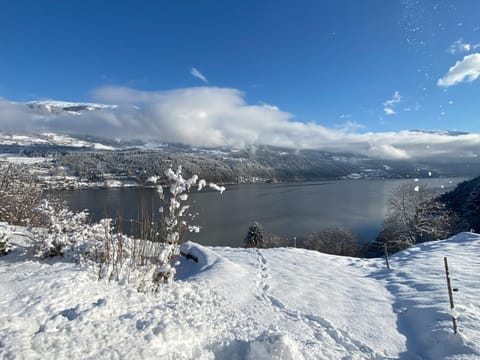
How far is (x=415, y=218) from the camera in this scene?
2525 cm

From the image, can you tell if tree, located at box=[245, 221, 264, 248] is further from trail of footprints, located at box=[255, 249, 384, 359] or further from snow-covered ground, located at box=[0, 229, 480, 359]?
trail of footprints, located at box=[255, 249, 384, 359]

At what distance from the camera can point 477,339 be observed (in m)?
3.76

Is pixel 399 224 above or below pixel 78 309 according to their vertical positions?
below

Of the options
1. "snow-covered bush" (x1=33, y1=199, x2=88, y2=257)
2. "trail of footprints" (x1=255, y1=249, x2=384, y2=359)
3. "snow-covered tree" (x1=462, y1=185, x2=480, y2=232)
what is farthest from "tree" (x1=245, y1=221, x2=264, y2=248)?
"trail of footprints" (x1=255, y1=249, x2=384, y2=359)

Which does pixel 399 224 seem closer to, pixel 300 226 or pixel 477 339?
pixel 300 226

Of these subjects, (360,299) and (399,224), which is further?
(399,224)

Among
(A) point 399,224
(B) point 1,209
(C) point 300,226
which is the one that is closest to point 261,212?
(C) point 300,226

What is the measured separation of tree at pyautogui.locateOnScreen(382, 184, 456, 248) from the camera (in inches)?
960

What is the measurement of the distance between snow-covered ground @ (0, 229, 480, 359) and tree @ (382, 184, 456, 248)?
785 inches

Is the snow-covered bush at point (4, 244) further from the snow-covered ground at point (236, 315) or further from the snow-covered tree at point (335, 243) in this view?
the snow-covered tree at point (335, 243)

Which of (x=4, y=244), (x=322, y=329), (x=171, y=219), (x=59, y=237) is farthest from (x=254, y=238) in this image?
(x=322, y=329)

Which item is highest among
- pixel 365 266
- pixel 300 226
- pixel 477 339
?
pixel 477 339

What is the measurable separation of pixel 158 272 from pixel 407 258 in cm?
775

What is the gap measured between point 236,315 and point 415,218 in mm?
26420
